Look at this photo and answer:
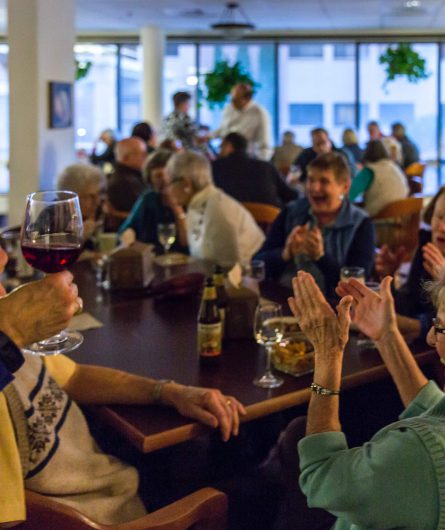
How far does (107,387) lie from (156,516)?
52cm

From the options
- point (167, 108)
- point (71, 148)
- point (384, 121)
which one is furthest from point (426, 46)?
point (71, 148)

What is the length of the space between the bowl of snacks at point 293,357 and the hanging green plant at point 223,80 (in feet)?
34.2

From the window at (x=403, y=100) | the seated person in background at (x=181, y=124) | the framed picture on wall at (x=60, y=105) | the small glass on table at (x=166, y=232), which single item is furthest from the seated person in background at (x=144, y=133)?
the window at (x=403, y=100)

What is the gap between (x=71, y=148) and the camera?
254 inches

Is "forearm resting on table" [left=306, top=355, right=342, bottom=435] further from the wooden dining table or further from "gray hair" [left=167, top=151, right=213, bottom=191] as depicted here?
"gray hair" [left=167, top=151, right=213, bottom=191]

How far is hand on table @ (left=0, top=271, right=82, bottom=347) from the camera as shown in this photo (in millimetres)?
1008

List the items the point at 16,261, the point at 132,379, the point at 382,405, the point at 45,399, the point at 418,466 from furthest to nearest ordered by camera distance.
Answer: the point at 16,261 < the point at 382,405 < the point at 132,379 < the point at 45,399 < the point at 418,466

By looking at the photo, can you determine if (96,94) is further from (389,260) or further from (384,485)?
(384,485)

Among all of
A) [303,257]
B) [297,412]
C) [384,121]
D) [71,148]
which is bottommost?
[297,412]

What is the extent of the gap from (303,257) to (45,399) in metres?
1.59

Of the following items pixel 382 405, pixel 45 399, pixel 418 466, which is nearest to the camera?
pixel 418 466

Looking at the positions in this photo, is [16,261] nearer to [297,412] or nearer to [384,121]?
[297,412]

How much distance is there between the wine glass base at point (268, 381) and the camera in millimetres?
1986

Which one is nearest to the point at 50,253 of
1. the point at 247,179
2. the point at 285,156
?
the point at 247,179
